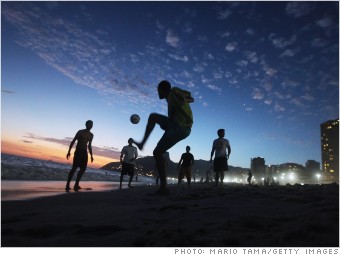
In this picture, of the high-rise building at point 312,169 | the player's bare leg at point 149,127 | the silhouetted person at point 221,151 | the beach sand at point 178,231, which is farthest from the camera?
the high-rise building at point 312,169

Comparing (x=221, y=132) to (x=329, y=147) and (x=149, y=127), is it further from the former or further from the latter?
(x=329, y=147)

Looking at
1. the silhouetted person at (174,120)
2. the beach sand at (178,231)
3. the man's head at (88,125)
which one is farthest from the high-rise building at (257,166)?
the beach sand at (178,231)

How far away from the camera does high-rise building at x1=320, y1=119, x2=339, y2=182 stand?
156 meters

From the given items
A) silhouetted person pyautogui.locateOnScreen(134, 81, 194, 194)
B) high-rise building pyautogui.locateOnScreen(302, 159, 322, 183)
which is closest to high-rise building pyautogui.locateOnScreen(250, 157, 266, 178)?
high-rise building pyautogui.locateOnScreen(302, 159, 322, 183)

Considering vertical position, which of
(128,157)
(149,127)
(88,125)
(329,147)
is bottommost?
(128,157)

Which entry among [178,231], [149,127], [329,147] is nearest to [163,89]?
[149,127]

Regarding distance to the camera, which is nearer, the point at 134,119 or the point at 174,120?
the point at 174,120

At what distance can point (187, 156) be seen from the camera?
505 inches

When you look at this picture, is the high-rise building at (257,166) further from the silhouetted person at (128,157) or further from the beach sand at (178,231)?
the beach sand at (178,231)

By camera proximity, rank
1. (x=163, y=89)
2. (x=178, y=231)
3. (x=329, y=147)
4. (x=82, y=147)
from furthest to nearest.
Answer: (x=329, y=147), (x=82, y=147), (x=163, y=89), (x=178, y=231)

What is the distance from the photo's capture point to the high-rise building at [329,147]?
513 feet

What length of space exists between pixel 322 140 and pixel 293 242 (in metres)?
201

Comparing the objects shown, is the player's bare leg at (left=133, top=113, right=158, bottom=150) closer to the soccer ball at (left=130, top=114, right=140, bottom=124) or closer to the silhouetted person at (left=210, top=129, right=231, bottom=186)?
the soccer ball at (left=130, top=114, right=140, bottom=124)

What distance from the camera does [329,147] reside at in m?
164
